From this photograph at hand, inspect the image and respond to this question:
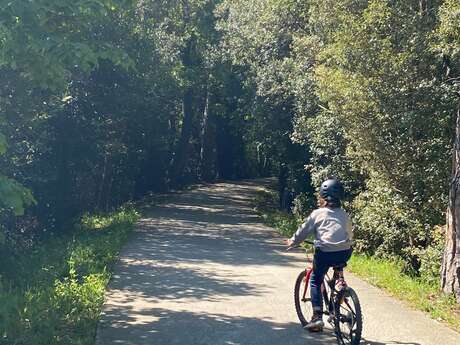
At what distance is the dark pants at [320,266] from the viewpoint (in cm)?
687

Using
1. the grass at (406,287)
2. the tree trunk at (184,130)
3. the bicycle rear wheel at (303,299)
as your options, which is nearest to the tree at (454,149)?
the grass at (406,287)

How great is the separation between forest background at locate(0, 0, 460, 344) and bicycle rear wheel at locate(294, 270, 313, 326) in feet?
8.14

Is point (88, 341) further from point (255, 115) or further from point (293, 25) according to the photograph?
point (255, 115)

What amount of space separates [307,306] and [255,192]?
3133cm

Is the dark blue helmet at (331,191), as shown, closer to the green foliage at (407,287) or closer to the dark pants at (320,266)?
the dark pants at (320,266)

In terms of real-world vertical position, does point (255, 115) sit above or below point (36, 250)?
above

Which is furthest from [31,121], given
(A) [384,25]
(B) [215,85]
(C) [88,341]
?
(B) [215,85]

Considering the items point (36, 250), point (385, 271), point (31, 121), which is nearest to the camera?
point (385, 271)

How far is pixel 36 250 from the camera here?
1630 centimetres

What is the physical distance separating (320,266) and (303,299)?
80 centimetres

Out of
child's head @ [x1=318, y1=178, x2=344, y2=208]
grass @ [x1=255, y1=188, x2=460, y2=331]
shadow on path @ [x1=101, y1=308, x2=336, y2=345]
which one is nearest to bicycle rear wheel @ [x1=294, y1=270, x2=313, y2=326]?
shadow on path @ [x1=101, y1=308, x2=336, y2=345]

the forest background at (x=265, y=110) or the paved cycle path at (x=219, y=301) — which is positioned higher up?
the forest background at (x=265, y=110)

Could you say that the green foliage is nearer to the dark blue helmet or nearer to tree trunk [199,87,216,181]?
the dark blue helmet

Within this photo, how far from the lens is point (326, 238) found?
6.83 metres
